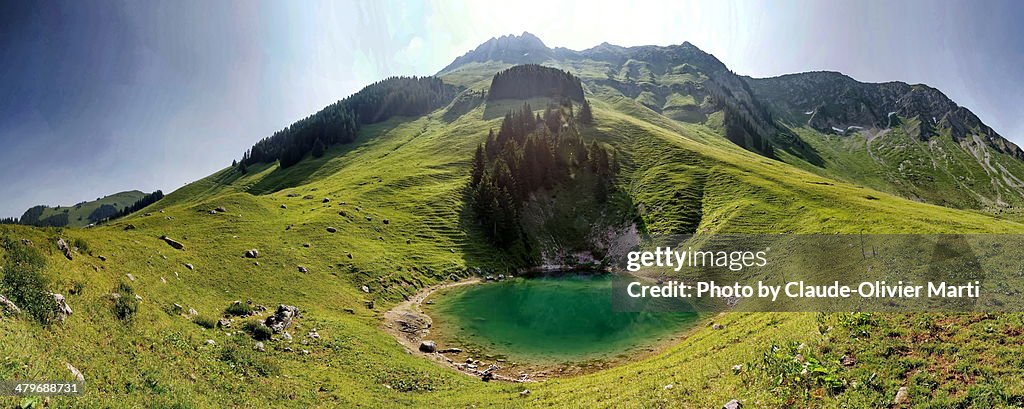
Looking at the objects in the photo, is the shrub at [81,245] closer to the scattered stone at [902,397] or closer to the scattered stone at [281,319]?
the scattered stone at [281,319]

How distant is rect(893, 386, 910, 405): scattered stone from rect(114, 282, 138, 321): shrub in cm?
3450

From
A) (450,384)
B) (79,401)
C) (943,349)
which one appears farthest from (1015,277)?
(79,401)

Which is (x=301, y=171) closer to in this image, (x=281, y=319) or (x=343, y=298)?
(x=343, y=298)

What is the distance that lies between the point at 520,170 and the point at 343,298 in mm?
67634

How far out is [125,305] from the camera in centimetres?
2138

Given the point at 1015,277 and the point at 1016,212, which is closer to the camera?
the point at 1015,277

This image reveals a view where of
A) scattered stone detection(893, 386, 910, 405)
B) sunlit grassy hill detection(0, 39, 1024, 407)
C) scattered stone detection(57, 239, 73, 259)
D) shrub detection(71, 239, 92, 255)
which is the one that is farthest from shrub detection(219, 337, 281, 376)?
scattered stone detection(893, 386, 910, 405)

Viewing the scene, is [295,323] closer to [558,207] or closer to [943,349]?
[943,349]

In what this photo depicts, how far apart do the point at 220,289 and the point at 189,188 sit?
191381mm

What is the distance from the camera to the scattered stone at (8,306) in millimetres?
15852

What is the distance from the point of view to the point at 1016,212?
17738 centimetres

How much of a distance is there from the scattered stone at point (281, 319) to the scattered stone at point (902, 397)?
3538 cm

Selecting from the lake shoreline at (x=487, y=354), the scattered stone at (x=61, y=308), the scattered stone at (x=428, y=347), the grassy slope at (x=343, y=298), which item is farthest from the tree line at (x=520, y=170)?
the scattered stone at (x=61, y=308)

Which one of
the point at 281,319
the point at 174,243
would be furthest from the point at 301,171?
the point at 281,319
